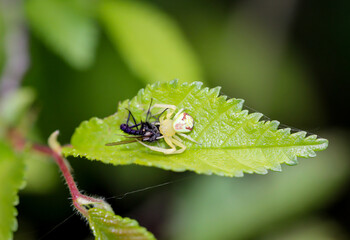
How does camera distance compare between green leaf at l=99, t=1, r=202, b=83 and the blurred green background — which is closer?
green leaf at l=99, t=1, r=202, b=83

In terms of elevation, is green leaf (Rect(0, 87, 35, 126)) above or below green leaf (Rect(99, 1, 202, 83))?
below

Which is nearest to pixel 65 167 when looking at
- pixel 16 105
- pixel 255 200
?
pixel 16 105

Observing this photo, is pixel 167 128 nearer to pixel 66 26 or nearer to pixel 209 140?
pixel 209 140

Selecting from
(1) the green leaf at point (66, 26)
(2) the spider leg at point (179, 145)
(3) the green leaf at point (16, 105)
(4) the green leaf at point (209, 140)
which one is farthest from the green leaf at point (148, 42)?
(2) the spider leg at point (179, 145)

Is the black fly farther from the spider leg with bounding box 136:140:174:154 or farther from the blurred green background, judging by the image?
the blurred green background

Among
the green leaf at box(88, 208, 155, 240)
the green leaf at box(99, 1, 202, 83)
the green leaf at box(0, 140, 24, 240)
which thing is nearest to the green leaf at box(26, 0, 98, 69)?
the green leaf at box(99, 1, 202, 83)
